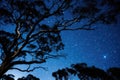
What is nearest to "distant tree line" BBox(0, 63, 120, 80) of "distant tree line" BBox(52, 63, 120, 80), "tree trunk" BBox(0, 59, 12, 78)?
"distant tree line" BBox(52, 63, 120, 80)

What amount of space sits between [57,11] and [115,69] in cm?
3532

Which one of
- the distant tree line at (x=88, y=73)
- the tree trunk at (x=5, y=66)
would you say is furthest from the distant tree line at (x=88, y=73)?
the tree trunk at (x=5, y=66)

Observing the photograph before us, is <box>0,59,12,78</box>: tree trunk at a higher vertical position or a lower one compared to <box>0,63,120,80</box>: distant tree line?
lower

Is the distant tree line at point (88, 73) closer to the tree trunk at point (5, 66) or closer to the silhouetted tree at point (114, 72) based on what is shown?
the silhouetted tree at point (114, 72)

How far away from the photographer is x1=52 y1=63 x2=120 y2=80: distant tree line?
157 ft

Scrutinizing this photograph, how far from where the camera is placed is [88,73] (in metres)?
48.9

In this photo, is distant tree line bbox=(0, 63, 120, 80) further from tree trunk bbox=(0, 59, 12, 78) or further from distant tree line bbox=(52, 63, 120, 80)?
tree trunk bbox=(0, 59, 12, 78)

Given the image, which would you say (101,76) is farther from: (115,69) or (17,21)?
(17,21)

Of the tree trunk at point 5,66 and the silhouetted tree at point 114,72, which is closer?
the tree trunk at point 5,66

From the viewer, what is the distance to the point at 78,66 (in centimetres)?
4762

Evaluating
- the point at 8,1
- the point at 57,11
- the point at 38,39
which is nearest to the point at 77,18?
the point at 57,11

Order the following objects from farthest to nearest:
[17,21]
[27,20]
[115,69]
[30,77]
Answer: [115,69]
[30,77]
[27,20]
[17,21]

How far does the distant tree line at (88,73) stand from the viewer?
157 ft

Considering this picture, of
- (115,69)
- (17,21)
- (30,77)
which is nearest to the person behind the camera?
(17,21)
